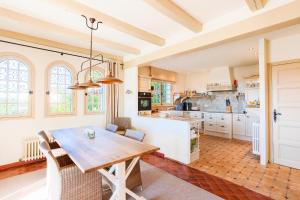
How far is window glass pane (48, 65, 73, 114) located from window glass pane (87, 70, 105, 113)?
0.46 m

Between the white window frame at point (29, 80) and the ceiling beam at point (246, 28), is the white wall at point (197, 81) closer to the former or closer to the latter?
the ceiling beam at point (246, 28)

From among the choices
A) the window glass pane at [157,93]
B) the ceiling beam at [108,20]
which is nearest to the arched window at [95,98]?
the ceiling beam at [108,20]

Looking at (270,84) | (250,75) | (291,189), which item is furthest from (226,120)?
(291,189)

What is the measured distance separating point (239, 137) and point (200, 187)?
11.9 feet

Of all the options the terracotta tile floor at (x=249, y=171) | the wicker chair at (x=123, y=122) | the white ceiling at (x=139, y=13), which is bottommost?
the terracotta tile floor at (x=249, y=171)

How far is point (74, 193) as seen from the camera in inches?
70.6

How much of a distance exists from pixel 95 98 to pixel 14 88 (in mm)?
1712

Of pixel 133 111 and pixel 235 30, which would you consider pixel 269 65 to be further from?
pixel 133 111

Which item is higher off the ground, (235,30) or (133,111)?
(235,30)

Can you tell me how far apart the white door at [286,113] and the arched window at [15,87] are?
5.11m

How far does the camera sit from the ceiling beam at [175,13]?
6.70ft

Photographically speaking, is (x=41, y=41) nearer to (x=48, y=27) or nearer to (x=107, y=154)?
(x=48, y=27)

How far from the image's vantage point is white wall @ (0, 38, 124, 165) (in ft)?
10.0

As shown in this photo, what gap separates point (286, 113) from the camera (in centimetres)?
316
